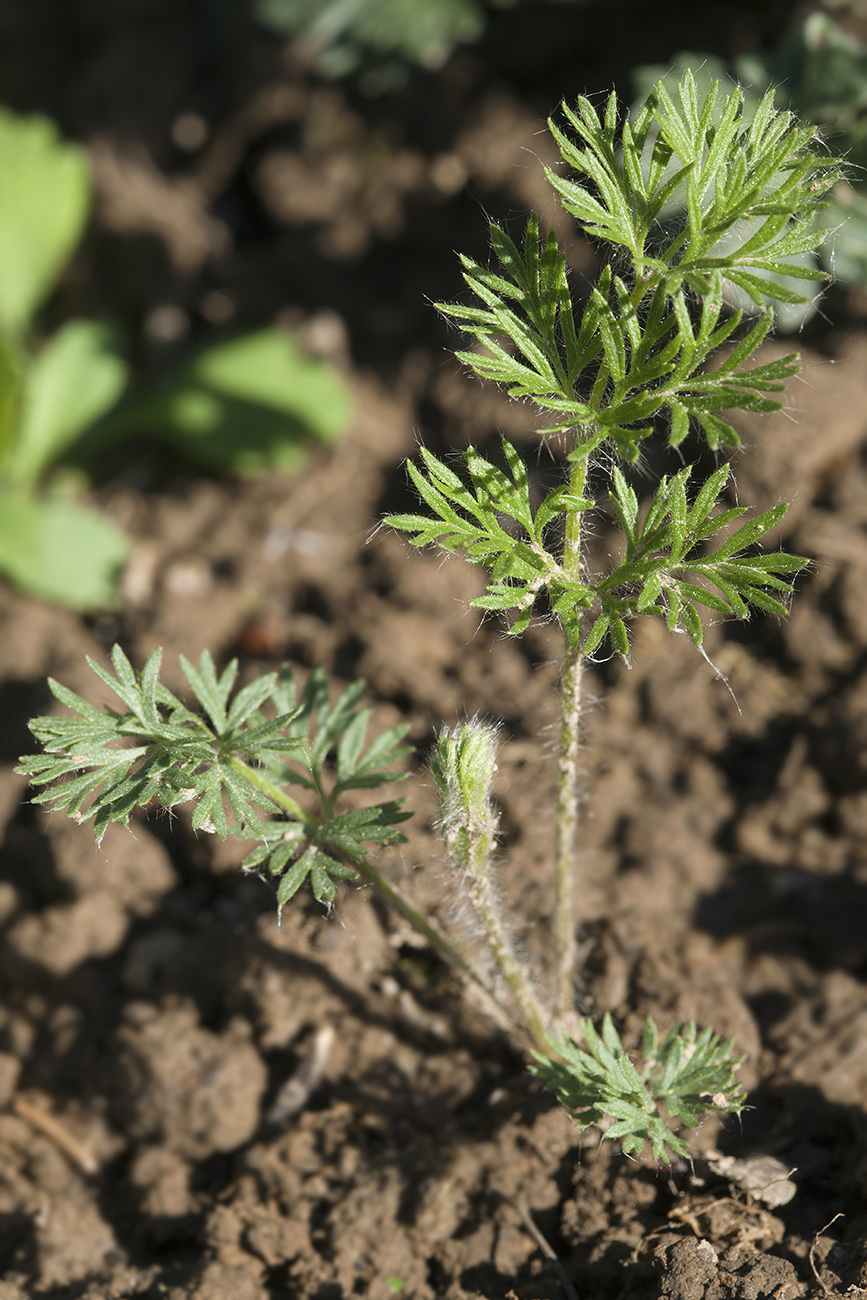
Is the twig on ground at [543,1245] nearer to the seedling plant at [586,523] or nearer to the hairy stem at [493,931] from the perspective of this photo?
the hairy stem at [493,931]

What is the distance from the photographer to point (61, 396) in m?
3.94

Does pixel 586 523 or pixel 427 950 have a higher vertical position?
pixel 586 523

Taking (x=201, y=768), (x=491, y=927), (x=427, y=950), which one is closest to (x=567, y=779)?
(x=491, y=927)

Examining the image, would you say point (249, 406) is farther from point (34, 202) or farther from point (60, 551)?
point (34, 202)

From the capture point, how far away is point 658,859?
8.18ft

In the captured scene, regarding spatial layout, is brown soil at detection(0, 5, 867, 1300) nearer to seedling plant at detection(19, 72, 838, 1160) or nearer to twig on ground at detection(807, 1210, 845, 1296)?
twig on ground at detection(807, 1210, 845, 1296)

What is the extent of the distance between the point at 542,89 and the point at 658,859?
9.15 feet

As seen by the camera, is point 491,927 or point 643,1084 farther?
point 491,927

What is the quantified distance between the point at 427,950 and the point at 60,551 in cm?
196

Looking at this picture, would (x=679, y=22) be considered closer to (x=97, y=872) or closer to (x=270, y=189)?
(x=270, y=189)

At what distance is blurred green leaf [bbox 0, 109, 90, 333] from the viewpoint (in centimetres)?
397

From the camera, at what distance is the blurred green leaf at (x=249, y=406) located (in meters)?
3.68

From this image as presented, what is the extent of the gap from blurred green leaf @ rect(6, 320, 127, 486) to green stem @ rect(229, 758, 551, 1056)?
2612 millimetres

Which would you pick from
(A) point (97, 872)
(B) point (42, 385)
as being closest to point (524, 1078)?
(A) point (97, 872)
